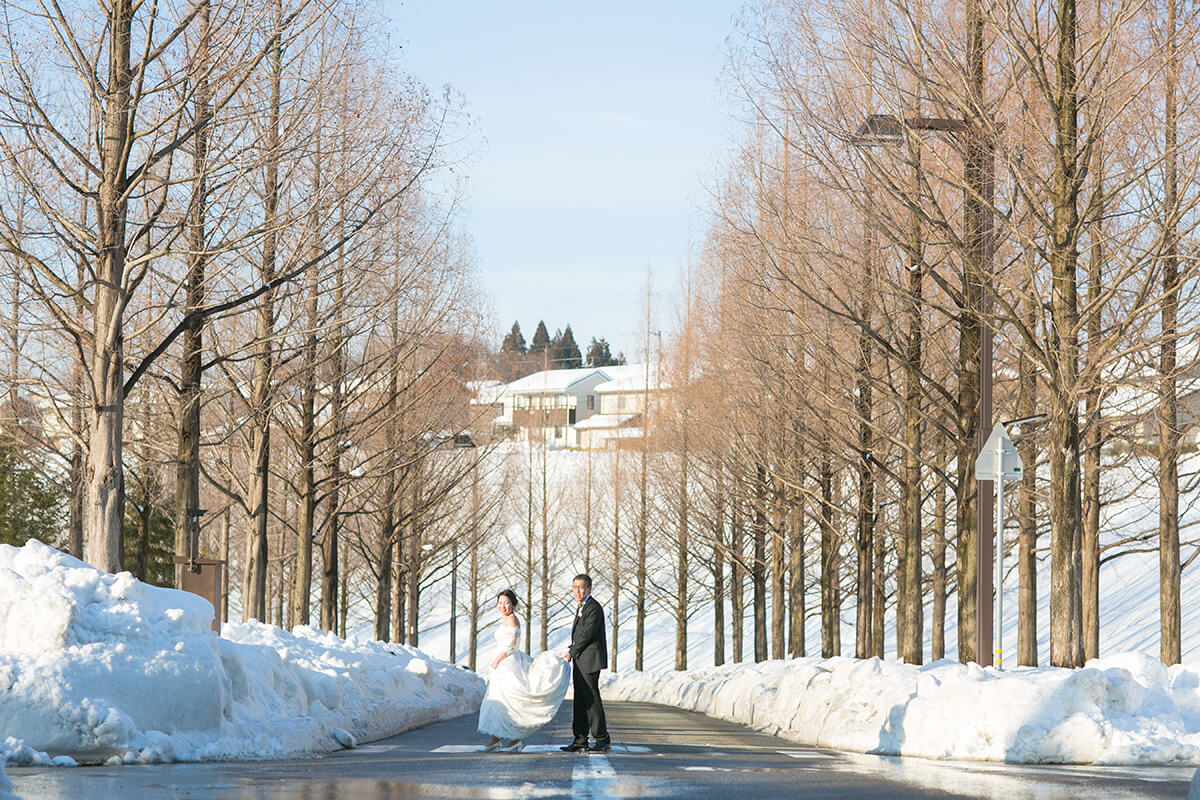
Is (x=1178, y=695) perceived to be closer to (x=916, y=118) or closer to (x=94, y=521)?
(x=916, y=118)

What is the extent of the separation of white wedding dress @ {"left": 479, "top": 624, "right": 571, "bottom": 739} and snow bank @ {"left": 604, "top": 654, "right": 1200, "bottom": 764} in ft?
10.3

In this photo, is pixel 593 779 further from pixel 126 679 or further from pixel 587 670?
pixel 126 679

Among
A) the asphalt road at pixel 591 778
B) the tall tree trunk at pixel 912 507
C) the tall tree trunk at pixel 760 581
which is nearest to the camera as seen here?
the asphalt road at pixel 591 778

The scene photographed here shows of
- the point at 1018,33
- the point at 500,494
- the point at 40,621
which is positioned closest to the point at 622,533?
the point at 500,494

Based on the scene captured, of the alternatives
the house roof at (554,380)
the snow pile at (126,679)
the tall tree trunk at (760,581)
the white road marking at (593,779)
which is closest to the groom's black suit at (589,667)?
the white road marking at (593,779)

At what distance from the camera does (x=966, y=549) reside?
17562 mm

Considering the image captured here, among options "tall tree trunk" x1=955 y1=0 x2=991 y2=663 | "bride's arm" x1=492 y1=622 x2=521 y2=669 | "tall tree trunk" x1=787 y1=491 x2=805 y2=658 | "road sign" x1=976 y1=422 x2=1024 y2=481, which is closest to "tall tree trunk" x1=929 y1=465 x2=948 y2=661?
"tall tree trunk" x1=787 y1=491 x2=805 y2=658

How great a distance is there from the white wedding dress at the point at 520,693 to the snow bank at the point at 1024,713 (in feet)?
10.3

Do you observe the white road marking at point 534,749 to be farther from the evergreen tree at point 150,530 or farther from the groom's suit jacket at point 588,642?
the evergreen tree at point 150,530

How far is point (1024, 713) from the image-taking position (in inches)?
443

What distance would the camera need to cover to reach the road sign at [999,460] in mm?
13891

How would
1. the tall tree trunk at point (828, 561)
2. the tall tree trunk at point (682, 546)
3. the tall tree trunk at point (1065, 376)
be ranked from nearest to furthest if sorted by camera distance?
the tall tree trunk at point (1065, 376), the tall tree trunk at point (828, 561), the tall tree trunk at point (682, 546)

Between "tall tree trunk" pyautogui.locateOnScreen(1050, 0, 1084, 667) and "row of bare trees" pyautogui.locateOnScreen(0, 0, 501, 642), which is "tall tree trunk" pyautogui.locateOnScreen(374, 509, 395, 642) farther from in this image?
"tall tree trunk" pyautogui.locateOnScreen(1050, 0, 1084, 667)

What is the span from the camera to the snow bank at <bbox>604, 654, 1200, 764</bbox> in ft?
36.0
